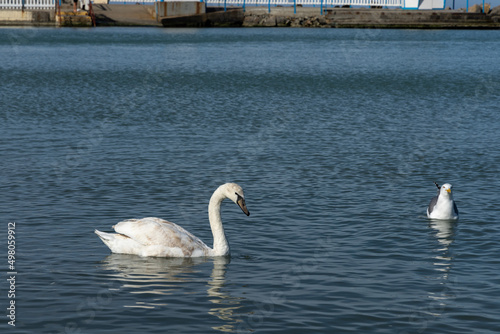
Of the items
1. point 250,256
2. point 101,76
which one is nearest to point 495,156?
point 250,256

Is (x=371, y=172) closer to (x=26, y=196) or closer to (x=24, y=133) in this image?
(x=26, y=196)

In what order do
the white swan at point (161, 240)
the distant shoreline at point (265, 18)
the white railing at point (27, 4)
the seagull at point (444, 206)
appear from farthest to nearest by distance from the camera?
the white railing at point (27, 4) < the distant shoreline at point (265, 18) < the seagull at point (444, 206) < the white swan at point (161, 240)

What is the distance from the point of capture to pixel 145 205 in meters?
18.7

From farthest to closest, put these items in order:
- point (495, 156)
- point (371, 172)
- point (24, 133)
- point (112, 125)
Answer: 1. point (112, 125)
2. point (24, 133)
3. point (495, 156)
4. point (371, 172)

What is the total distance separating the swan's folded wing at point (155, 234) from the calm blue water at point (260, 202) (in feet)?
1.15

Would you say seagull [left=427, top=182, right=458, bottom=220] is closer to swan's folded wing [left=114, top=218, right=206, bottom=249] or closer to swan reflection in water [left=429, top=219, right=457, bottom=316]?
swan reflection in water [left=429, top=219, right=457, bottom=316]

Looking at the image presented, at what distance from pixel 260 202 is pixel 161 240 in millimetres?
5111

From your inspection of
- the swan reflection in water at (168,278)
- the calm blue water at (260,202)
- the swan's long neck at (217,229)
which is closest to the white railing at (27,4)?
the calm blue water at (260,202)

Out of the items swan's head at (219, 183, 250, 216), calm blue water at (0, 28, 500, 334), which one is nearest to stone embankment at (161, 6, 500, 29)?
calm blue water at (0, 28, 500, 334)

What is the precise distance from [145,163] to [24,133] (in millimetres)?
7631

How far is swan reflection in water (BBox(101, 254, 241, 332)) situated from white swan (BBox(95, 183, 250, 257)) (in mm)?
132

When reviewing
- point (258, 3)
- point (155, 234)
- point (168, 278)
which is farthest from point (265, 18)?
point (168, 278)

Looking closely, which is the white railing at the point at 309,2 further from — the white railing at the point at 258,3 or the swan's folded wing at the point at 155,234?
the swan's folded wing at the point at 155,234

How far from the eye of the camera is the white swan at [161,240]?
14.4 metres
